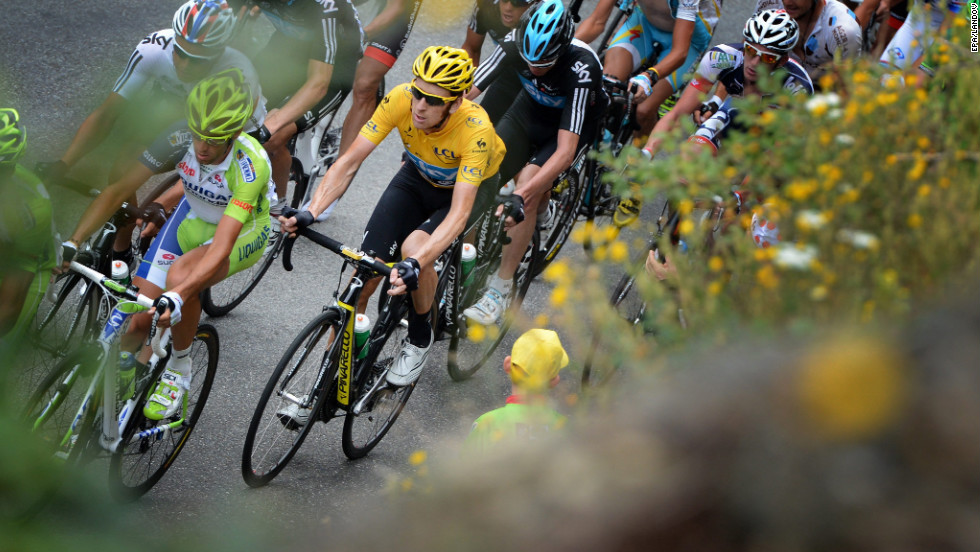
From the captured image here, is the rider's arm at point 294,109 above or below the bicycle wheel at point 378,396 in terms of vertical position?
above

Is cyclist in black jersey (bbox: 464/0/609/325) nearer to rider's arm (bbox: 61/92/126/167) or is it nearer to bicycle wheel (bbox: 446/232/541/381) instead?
bicycle wheel (bbox: 446/232/541/381)

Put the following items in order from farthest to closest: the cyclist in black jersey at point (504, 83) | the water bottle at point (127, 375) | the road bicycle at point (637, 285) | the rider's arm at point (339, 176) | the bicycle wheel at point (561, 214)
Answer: the bicycle wheel at point (561, 214)
the cyclist in black jersey at point (504, 83)
the rider's arm at point (339, 176)
the water bottle at point (127, 375)
the road bicycle at point (637, 285)

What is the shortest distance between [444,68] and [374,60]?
2793 millimetres

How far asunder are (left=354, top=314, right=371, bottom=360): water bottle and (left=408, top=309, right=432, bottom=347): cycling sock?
15.0 inches

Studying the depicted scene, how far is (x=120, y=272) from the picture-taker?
4953mm

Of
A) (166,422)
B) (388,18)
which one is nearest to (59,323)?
(166,422)

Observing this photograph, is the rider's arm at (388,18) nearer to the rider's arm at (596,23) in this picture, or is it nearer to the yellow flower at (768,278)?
the rider's arm at (596,23)

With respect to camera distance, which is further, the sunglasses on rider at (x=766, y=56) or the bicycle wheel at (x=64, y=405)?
the sunglasses on rider at (x=766, y=56)

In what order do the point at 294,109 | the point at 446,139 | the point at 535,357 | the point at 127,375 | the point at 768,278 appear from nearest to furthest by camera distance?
the point at 768,278, the point at 535,357, the point at 127,375, the point at 446,139, the point at 294,109

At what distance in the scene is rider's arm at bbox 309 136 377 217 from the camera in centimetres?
464

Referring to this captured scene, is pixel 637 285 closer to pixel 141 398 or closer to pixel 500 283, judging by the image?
pixel 141 398

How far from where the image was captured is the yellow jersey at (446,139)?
4.95 meters

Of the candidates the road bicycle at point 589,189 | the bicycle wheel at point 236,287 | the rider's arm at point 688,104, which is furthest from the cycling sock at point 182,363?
the rider's arm at point 688,104

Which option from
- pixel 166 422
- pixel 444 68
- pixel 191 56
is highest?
pixel 191 56
